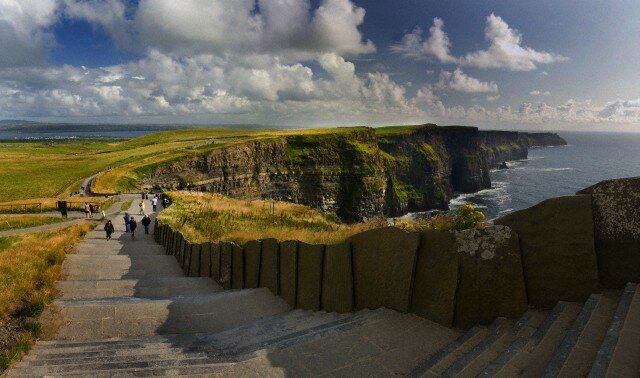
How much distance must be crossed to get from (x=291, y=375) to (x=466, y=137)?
158m

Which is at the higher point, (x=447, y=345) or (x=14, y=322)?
(x=447, y=345)

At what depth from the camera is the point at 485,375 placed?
393 centimetres

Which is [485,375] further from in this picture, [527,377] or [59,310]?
[59,310]

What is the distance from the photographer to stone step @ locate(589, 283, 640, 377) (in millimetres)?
3408

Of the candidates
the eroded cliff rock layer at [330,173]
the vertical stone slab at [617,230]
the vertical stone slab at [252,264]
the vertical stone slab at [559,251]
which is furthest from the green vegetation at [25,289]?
the eroded cliff rock layer at [330,173]

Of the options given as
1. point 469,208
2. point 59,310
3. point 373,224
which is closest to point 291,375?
point 469,208

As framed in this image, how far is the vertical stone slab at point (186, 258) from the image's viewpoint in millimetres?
15656

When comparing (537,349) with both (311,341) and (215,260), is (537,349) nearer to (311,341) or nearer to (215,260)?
(311,341)

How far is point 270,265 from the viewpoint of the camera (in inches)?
393

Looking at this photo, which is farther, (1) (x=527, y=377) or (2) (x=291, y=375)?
(2) (x=291, y=375)

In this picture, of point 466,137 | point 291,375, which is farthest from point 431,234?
point 466,137

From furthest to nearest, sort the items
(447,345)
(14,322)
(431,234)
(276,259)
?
1. (276,259)
2. (14,322)
3. (431,234)
4. (447,345)

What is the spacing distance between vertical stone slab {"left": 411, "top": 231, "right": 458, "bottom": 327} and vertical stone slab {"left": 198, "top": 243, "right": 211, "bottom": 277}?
918 cm

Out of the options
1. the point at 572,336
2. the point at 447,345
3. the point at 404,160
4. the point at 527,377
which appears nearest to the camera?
the point at 527,377
